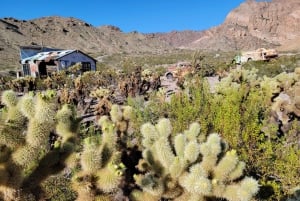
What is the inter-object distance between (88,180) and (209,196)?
114 centimetres

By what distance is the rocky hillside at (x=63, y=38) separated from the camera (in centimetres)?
6619

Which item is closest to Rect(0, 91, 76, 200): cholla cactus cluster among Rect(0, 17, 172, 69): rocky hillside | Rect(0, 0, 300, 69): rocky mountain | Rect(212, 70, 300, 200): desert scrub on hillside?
Rect(212, 70, 300, 200): desert scrub on hillside

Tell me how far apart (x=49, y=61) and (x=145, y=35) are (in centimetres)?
8836

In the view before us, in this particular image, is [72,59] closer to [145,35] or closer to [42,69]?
[42,69]

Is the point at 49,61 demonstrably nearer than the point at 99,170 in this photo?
No

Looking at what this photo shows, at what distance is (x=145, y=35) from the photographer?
116688 millimetres

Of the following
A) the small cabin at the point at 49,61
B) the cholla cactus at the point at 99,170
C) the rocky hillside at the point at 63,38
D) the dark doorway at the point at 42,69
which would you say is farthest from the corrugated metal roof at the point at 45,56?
the cholla cactus at the point at 99,170

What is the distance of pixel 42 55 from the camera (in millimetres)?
32344

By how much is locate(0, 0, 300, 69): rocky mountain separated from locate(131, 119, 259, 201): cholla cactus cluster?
47.0 metres

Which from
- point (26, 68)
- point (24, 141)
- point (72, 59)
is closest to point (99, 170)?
point (24, 141)

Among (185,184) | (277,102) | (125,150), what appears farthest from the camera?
(277,102)

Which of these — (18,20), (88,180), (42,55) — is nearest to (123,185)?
(88,180)

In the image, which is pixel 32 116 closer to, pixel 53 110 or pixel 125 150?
pixel 53 110

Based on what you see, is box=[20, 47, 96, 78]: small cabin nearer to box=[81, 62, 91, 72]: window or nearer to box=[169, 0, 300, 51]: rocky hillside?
box=[81, 62, 91, 72]: window
